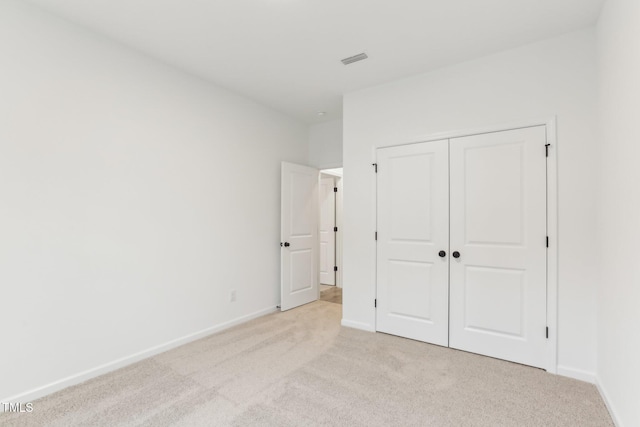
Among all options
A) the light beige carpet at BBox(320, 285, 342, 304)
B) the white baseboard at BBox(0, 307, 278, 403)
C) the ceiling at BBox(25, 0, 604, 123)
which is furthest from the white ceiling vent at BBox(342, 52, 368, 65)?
the light beige carpet at BBox(320, 285, 342, 304)

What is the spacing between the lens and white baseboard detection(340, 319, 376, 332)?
336cm

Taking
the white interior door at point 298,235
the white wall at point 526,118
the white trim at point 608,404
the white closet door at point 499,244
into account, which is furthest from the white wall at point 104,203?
the white trim at point 608,404

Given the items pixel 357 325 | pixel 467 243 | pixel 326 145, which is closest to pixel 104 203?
pixel 357 325

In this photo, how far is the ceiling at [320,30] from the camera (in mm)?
2141

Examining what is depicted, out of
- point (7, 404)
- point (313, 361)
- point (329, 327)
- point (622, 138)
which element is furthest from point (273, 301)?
point (622, 138)

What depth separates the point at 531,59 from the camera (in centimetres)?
257

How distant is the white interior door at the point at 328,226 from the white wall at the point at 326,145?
992 mm

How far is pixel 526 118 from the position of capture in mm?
2584

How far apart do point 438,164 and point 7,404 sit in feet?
12.5

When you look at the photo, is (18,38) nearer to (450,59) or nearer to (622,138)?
(450,59)

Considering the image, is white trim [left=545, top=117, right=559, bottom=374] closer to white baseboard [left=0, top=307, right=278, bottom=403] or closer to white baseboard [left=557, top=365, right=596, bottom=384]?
white baseboard [left=557, top=365, right=596, bottom=384]

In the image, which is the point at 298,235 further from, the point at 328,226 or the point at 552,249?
the point at 552,249

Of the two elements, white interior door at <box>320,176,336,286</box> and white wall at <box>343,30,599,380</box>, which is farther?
white interior door at <box>320,176,336,286</box>

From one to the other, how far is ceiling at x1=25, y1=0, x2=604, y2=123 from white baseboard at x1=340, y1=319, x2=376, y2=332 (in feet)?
8.90
